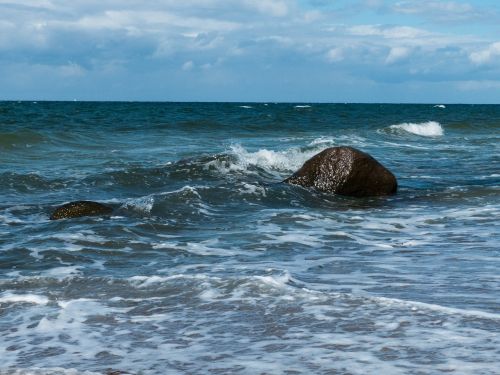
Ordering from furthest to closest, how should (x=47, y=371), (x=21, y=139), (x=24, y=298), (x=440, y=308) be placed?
(x=21, y=139), (x=24, y=298), (x=440, y=308), (x=47, y=371)

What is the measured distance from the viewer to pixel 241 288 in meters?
6.33

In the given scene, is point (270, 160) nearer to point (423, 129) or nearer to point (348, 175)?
point (348, 175)

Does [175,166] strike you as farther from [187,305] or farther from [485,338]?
[485,338]

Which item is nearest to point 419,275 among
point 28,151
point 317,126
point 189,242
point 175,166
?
point 189,242

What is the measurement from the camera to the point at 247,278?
260 inches

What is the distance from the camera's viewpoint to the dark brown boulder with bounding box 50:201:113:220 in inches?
395

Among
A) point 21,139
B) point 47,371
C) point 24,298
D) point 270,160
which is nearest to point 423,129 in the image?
point 21,139

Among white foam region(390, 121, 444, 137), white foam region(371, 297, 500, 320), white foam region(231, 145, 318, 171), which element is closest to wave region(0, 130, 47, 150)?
white foam region(231, 145, 318, 171)

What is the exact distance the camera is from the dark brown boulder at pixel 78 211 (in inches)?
395

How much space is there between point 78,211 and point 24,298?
393cm

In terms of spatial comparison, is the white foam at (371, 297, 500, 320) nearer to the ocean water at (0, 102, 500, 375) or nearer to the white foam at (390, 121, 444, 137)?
the ocean water at (0, 102, 500, 375)

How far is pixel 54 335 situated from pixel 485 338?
2556 mm

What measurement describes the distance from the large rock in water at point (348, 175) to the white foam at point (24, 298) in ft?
22.8

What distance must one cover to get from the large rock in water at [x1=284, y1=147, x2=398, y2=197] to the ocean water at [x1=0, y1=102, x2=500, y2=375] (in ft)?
1.05
